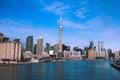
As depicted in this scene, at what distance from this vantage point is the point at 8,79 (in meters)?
79.6

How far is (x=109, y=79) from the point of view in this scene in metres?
85.1

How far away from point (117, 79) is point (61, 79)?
2013 cm

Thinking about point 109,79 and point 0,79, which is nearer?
point 0,79

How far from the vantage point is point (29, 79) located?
266ft

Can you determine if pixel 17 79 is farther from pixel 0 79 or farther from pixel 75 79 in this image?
pixel 75 79

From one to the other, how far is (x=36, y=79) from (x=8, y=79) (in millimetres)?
9300

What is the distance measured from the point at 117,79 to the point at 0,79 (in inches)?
1599

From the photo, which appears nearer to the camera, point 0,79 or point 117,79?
point 0,79

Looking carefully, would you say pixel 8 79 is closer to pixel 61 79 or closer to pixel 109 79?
pixel 61 79

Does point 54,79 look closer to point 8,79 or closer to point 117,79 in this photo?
point 8,79

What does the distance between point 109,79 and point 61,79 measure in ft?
56.1

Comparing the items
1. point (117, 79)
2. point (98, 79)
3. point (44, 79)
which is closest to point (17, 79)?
point (44, 79)

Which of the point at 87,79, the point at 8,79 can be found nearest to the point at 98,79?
the point at 87,79

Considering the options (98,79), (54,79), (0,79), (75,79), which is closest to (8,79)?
(0,79)
